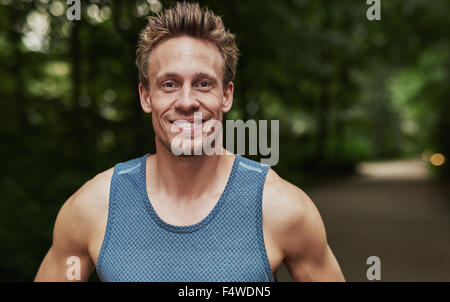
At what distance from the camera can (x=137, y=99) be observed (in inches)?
208

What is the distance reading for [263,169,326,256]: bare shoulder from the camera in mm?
1969

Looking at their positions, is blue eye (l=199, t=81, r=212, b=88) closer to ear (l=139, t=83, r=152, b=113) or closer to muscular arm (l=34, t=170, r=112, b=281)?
ear (l=139, t=83, r=152, b=113)

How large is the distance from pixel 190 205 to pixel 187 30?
73cm

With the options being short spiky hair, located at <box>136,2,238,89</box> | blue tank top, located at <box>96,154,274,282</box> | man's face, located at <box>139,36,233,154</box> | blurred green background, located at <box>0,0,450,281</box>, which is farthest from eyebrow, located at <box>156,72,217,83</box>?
blurred green background, located at <box>0,0,450,281</box>

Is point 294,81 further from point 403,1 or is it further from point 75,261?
point 75,261

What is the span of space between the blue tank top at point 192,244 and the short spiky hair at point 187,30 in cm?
55

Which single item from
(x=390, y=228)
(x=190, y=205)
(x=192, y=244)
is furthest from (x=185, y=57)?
(x=390, y=228)

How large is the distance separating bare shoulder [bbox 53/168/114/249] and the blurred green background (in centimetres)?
165

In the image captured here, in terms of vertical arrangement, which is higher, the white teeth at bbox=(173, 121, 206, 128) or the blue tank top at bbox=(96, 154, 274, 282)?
the white teeth at bbox=(173, 121, 206, 128)

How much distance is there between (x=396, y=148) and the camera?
46.7 metres

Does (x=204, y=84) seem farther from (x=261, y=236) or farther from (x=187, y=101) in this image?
(x=261, y=236)

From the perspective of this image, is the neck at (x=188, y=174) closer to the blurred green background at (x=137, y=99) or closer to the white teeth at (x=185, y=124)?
the white teeth at (x=185, y=124)

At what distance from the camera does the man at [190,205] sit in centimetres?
193
